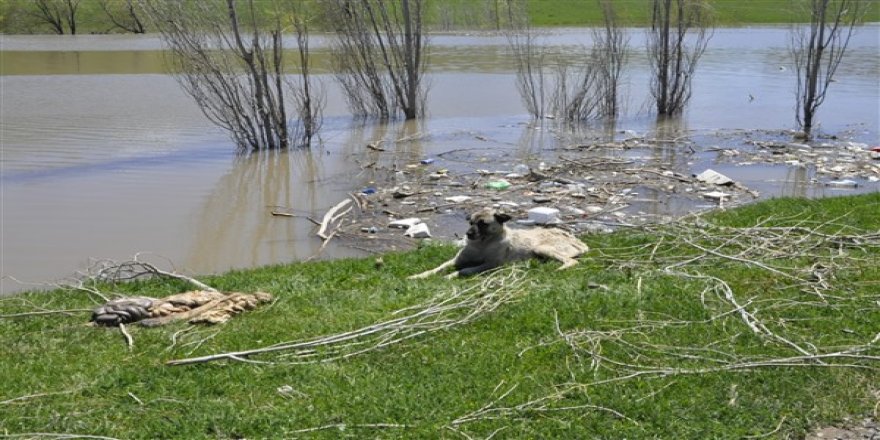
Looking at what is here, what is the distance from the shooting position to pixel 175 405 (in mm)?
5059

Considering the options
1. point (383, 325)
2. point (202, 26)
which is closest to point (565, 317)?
point (383, 325)

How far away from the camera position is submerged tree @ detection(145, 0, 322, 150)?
1486 centimetres

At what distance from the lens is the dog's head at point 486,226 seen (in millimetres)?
8016

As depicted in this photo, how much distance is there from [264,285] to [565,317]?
2.97 meters

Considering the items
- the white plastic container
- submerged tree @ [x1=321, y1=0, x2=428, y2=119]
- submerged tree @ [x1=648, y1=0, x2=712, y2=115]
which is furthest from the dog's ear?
submerged tree @ [x1=648, y1=0, x2=712, y2=115]

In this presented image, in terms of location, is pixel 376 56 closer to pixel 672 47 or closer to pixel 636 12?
pixel 672 47

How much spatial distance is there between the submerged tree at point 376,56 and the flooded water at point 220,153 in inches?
29.6

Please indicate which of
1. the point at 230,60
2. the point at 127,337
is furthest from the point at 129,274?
the point at 230,60

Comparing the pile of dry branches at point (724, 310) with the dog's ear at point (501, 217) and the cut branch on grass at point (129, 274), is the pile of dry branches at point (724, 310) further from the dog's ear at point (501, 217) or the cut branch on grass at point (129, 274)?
the cut branch on grass at point (129, 274)

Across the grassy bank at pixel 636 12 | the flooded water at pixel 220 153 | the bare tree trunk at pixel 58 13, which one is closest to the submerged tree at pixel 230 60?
the flooded water at pixel 220 153

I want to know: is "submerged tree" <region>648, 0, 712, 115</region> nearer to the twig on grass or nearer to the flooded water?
the flooded water

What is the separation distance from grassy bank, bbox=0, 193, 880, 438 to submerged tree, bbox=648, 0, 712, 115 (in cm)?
1220

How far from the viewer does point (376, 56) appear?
1920 cm

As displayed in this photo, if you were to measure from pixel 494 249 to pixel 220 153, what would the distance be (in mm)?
9233
